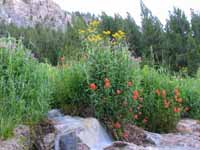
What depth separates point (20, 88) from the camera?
4.53m

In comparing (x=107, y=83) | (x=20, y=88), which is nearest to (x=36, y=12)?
(x=107, y=83)

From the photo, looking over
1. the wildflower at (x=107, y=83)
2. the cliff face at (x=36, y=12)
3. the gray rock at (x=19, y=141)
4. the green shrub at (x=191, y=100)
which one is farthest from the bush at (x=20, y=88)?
the cliff face at (x=36, y=12)

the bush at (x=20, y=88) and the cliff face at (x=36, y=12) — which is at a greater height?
the cliff face at (x=36, y=12)

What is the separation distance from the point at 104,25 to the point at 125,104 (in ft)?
99.5

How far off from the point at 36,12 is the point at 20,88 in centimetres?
6198

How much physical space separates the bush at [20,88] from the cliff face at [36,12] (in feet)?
167

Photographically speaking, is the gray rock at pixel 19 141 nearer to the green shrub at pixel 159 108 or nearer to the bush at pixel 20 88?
the bush at pixel 20 88

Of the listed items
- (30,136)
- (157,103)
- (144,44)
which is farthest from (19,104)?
(144,44)

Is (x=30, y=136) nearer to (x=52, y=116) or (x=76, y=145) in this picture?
(x=76, y=145)

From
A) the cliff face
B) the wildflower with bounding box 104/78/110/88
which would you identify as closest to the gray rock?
the wildflower with bounding box 104/78/110/88

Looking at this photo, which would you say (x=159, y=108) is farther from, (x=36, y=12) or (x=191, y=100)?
(x=36, y=12)

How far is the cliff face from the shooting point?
5750 centimetres

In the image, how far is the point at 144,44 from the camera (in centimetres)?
Answer: 2967

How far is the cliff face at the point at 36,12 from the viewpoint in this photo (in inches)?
2264
